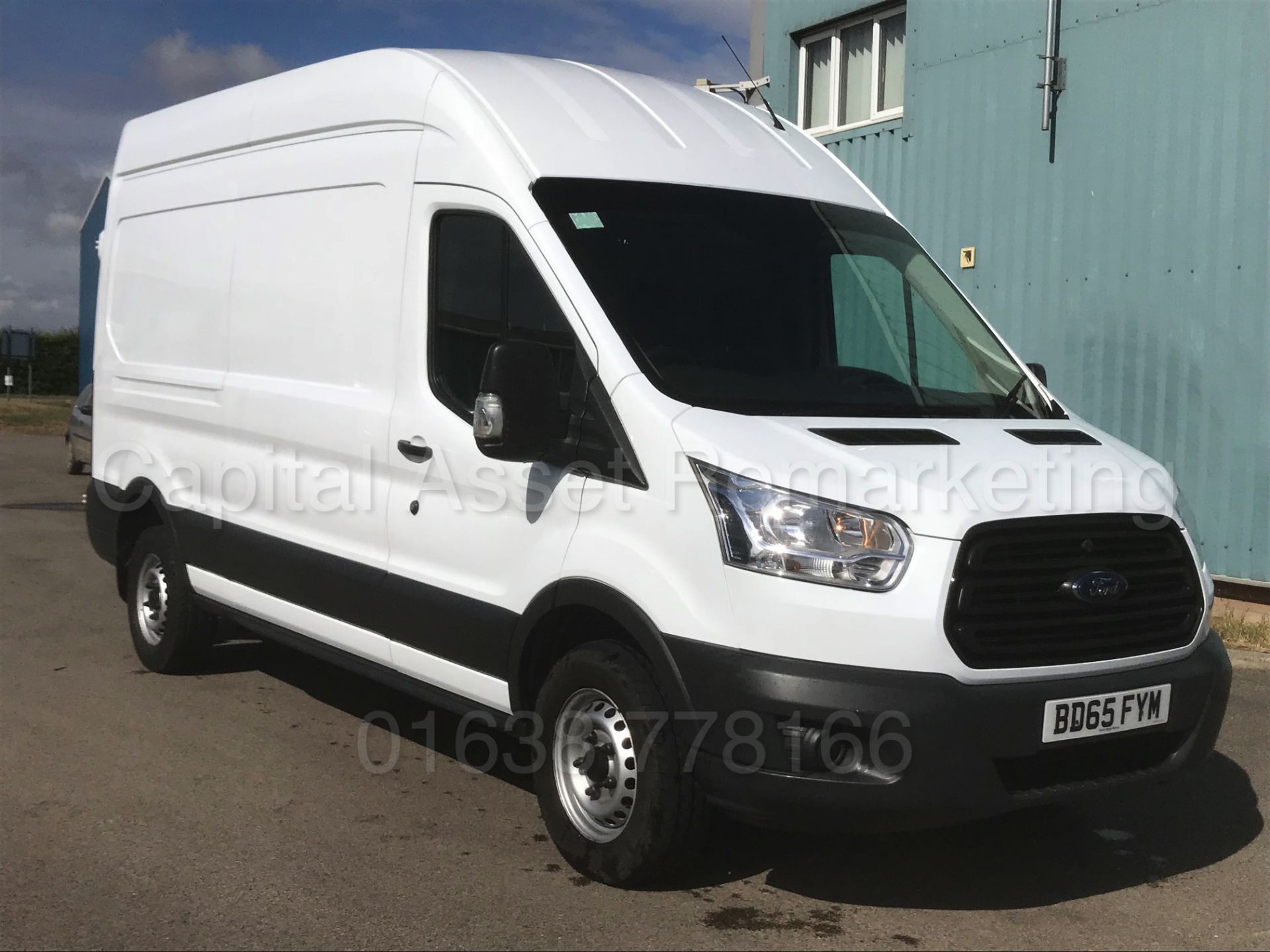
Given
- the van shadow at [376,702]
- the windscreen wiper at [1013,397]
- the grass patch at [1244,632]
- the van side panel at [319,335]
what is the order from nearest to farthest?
the windscreen wiper at [1013,397]
the van side panel at [319,335]
the van shadow at [376,702]
the grass patch at [1244,632]

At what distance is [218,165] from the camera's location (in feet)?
21.7

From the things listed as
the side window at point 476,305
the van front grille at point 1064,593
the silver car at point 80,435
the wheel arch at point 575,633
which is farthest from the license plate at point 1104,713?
the silver car at point 80,435

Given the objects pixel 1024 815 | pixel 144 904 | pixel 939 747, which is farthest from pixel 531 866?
pixel 1024 815

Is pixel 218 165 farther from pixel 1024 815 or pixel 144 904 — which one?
pixel 1024 815

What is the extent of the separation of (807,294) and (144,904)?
295cm

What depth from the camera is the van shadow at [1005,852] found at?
14.2ft

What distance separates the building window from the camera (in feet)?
40.2

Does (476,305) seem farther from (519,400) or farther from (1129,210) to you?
(1129,210)

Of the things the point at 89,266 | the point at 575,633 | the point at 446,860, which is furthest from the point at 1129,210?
the point at 89,266

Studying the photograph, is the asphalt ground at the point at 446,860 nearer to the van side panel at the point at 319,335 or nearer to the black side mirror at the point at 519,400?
the van side panel at the point at 319,335

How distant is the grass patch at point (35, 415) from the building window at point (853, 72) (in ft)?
62.4

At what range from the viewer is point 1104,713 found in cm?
395

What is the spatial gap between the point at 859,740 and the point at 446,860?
1553mm

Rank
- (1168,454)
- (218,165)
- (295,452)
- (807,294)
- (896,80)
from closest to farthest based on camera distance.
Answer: (807,294), (295,452), (218,165), (1168,454), (896,80)
